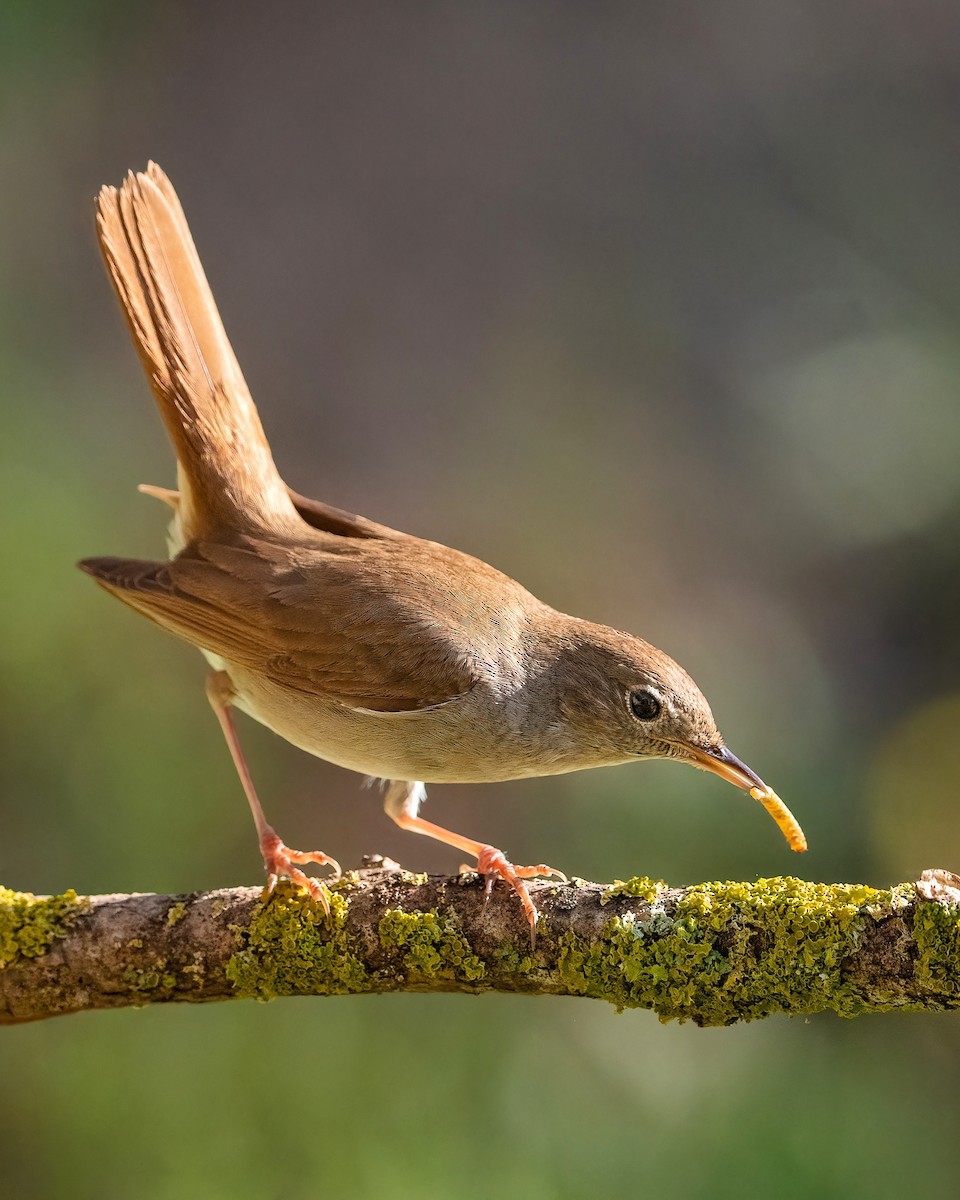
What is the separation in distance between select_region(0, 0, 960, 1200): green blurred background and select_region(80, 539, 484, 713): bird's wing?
2075mm

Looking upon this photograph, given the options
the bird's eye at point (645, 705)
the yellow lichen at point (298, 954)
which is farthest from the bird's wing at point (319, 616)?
the yellow lichen at point (298, 954)

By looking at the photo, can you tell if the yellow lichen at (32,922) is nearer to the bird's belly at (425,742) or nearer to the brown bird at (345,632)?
the brown bird at (345,632)

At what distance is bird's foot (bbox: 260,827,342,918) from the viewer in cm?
382

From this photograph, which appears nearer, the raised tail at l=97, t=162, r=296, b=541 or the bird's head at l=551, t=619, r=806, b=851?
the bird's head at l=551, t=619, r=806, b=851

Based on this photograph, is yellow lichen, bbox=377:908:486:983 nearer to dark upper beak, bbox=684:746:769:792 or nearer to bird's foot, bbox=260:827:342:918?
bird's foot, bbox=260:827:342:918

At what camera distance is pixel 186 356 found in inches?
193

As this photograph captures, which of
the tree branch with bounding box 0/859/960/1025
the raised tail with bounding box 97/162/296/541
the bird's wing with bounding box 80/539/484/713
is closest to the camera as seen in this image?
the tree branch with bounding box 0/859/960/1025

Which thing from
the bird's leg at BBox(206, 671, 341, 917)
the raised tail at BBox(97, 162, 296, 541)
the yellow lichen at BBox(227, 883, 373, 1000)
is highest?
the raised tail at BBox(97, 162, 296, 541)

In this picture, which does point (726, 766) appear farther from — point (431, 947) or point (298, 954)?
point (298, 954)

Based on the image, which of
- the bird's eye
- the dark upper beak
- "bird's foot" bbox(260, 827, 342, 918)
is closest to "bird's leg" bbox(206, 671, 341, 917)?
"bird's foot" bbox(260, 827, 342, 918)

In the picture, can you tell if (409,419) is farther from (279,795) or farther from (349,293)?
(279,795)

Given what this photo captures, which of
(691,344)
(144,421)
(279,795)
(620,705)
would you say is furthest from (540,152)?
(620,705)

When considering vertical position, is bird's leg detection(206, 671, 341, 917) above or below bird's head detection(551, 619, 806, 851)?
below

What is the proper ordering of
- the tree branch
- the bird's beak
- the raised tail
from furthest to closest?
1. the raised tail
2. the bird's beak
3. the tree branch
